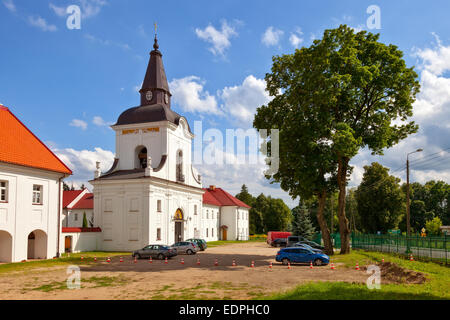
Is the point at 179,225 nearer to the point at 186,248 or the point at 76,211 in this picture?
the point at 186,248

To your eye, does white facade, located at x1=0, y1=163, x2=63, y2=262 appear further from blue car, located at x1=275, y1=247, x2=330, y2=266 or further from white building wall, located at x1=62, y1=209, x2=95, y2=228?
white building wall, located at x1=62, y1=209, x2=95, y2=228

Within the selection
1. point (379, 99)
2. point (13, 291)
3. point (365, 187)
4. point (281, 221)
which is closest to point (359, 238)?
point (379, 99)

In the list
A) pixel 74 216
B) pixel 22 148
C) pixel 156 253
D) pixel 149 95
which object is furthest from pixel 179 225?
pixel 74 216

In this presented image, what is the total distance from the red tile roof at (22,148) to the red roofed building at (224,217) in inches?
1418

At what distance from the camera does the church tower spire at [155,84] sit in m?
46.5

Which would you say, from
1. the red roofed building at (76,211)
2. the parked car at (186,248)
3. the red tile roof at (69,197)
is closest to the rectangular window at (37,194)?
the parked car at (186,248)

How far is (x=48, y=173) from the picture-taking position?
30.0m

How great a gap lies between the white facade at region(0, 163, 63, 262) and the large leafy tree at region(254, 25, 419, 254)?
19.1m

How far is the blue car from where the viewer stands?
26.6 m

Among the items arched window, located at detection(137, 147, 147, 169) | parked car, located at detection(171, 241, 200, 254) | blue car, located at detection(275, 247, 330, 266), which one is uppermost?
arched window, located at detection(137, 147, 147, 169)

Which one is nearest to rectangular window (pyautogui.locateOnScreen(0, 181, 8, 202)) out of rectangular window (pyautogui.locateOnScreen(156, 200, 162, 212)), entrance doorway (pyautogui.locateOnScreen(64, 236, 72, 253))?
entrance doorway (pyautogui.locateOnScreen(64, 236, 72, 253))

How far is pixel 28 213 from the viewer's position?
28.0 meters

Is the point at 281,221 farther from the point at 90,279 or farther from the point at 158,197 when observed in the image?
the point at 90,279

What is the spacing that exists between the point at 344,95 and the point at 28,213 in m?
26.4
